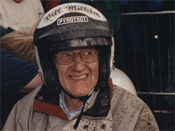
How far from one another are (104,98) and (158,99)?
5.64 feet

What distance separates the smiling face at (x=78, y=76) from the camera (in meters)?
1.27

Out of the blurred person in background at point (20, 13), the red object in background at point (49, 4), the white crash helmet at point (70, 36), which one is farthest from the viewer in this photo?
the red object in background at point (49, 4)

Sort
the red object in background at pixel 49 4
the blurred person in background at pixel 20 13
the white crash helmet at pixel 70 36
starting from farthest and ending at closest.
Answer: the red object in background at pixel 49 4 < the blurred person in background at pixel 20 13 < the white crash helmet at pixel 70 36

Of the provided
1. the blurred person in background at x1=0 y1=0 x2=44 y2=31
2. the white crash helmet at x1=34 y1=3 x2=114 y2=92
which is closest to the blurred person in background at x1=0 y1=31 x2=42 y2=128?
the blurred person in background at x1=0 y1=0 x2=44 y2=31

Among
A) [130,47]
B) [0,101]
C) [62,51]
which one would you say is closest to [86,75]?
[62,51]

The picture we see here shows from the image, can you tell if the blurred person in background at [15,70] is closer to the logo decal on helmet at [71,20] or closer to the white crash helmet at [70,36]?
the white crash helmet at [70,36]

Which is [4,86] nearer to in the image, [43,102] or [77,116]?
[43,102]

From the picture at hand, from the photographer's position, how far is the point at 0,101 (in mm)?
1636

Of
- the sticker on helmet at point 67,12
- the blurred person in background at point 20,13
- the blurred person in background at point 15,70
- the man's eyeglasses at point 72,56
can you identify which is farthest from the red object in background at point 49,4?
the man's eyeglasses at point 72,56

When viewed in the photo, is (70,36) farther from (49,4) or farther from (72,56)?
(49,4)

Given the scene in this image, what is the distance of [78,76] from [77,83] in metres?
0.03

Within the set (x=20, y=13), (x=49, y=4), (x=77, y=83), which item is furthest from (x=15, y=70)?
(x=49, y=4)

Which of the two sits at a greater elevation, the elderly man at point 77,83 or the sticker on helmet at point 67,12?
the sticker on helmet at point 67,12

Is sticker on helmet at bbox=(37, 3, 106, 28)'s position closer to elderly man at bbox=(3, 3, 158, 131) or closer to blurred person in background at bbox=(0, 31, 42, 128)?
elderly man at bbox=(3, 3, 158, 131)
